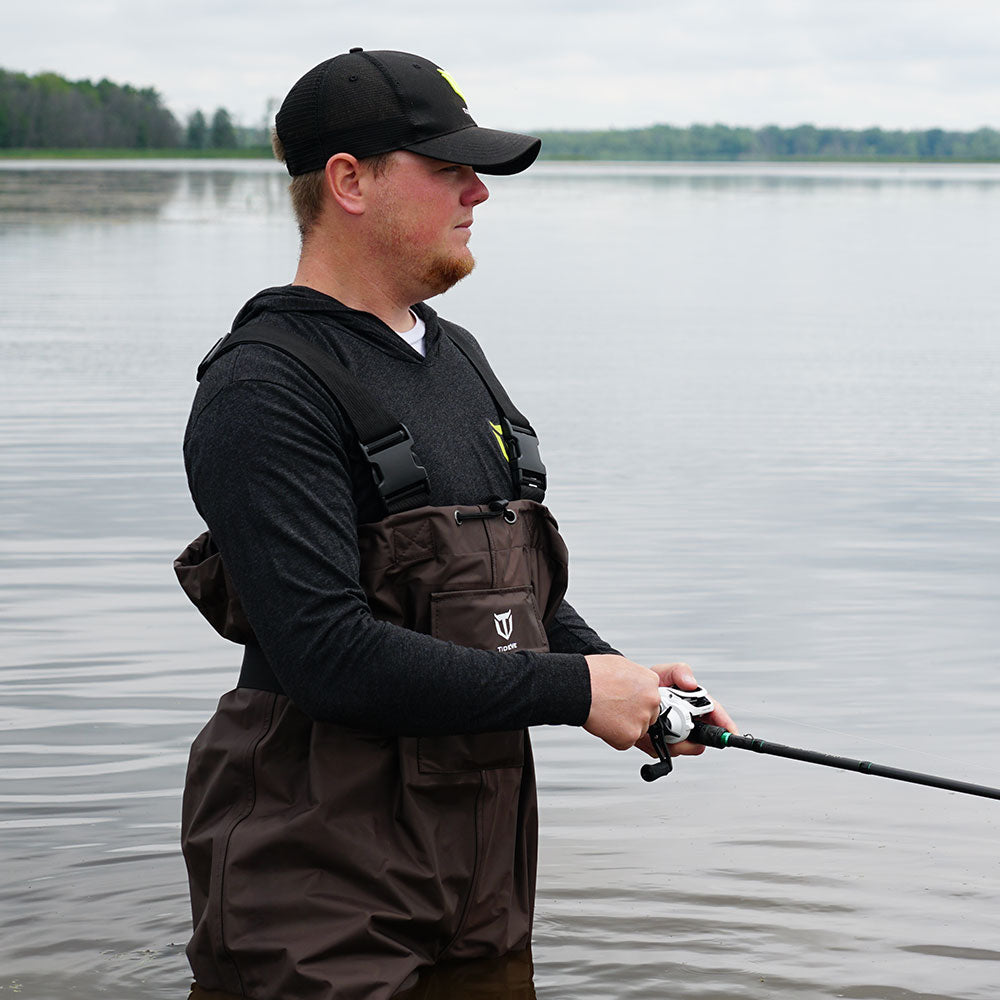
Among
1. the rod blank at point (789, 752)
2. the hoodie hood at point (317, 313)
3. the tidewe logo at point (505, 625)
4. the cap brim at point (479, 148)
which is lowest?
the rod blank at point (789, 752)

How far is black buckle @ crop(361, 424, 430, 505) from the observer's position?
2.87 m

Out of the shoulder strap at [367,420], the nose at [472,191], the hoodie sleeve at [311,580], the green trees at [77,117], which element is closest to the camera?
the hoodie sleeve at [311,580]

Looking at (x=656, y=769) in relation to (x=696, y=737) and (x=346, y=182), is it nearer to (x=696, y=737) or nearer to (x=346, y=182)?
(x=696, y=737)

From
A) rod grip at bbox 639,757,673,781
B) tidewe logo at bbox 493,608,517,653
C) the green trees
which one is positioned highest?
the green trees

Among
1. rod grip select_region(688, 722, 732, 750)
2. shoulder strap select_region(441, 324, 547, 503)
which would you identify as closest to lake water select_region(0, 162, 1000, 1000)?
rod grip select_region(688, 722, 732, 750)

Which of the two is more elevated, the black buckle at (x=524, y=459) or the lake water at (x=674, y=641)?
the black buckle at (x=524, y=459)

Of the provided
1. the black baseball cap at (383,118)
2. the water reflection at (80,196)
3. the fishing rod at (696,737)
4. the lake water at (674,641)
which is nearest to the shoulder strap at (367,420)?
→ the black baseball cap at (383,118)

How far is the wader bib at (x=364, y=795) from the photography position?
2881mm

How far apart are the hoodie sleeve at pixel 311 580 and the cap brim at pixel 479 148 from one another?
1.64ft

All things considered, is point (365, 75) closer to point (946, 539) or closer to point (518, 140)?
point (518, 140)

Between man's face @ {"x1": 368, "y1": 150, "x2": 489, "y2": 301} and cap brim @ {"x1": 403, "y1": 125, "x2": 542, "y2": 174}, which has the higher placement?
cap brim @ {"x1": 403, "y1": 125, "x2": 542, "y2": 174}

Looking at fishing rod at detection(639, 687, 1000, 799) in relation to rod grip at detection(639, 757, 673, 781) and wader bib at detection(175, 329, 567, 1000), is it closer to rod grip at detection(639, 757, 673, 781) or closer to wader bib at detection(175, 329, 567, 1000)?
rod grip at detection(639, 757, 673, 781)

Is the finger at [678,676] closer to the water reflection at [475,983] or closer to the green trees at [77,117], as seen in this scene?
the water reflection at [475,983]

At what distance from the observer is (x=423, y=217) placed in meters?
3.04
